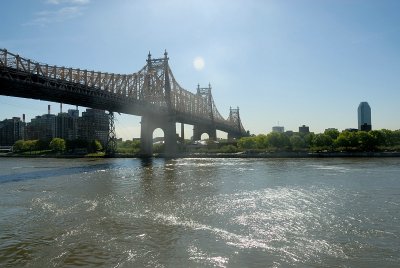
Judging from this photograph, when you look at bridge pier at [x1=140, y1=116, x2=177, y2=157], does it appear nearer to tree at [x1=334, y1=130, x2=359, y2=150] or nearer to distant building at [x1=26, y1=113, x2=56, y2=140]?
tree at [x1=334, y1=130, x2=359, y2=150]

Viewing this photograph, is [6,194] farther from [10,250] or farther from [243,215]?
[243,215]

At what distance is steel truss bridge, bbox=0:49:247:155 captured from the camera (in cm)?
4242

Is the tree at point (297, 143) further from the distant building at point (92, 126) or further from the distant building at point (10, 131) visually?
the distant building at point (10, 131)

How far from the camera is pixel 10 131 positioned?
18212 cm

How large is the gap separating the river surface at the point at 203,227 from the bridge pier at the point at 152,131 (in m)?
51.5

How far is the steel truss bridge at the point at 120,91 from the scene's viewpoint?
139 ft

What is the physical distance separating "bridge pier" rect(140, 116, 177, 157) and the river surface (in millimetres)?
51541

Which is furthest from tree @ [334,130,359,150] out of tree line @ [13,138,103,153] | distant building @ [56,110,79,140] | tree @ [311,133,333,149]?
distant building @ [56,110,79,140]

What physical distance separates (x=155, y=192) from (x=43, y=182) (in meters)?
12.2

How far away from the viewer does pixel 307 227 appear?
14938mm

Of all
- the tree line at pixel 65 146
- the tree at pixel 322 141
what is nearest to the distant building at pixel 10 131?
the tree line at pixel 65 146

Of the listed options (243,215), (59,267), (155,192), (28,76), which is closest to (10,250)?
(59,267)

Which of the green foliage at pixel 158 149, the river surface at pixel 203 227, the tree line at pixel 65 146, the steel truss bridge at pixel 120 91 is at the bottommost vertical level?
the river surface at pixel 203 227

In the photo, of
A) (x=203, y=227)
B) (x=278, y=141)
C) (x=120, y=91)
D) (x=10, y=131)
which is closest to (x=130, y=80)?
(x=120, y=91)
